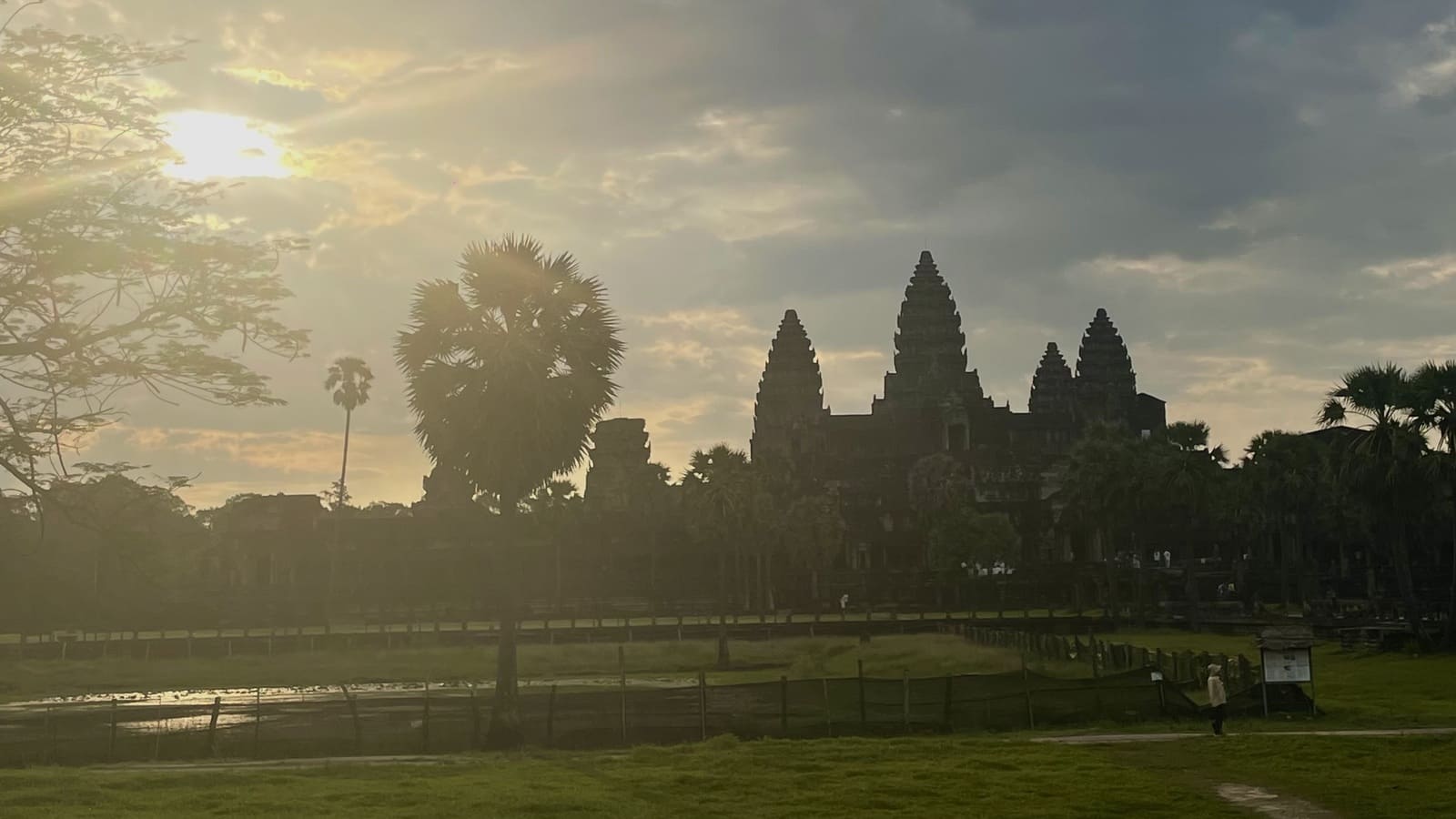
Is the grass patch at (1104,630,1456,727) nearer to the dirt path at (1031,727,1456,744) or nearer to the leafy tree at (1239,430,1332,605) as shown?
the dirt path at (1031,727,1456,744)

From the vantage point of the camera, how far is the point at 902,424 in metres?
148

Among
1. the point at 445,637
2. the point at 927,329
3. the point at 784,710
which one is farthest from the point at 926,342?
the point at 784,710

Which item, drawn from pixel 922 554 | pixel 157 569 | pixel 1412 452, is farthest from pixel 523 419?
pixel 922 554

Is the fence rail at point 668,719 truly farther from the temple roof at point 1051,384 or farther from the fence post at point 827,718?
the temple roof at point 1051,384

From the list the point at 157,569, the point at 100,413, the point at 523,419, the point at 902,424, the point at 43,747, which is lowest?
the point at 43,747

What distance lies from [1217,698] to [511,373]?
1788 cm

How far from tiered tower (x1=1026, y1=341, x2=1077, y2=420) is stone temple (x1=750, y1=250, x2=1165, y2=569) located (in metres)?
0.17

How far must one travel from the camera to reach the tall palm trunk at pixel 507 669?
29.2 m

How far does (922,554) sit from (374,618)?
1872 inches

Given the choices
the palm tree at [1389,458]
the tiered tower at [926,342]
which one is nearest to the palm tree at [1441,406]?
the palm tree at [1389,458]

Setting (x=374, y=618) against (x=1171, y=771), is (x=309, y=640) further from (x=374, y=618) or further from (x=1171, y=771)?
(x=1171, y=771)

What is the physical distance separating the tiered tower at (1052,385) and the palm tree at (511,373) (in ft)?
448

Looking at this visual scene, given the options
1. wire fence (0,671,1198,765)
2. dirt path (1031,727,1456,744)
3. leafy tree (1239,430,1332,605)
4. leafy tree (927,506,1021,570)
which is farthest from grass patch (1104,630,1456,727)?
leafy tree (927,506,1021,570)

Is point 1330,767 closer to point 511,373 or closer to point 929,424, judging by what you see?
point 511,373
